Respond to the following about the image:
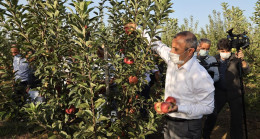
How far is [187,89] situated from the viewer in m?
1.85

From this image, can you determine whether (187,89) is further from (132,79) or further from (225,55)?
(225,55)

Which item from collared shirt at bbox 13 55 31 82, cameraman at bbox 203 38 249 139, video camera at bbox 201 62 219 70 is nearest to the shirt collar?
video camera at bbox 201 62 219 70

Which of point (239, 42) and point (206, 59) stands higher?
point (239, 42)

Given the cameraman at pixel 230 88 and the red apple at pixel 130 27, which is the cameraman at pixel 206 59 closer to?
the cameraman at pixel 230 88

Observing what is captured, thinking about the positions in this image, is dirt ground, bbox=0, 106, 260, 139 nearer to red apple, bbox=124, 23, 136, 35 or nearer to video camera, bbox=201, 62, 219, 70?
video camera, bbox=201, 62, 219, 70

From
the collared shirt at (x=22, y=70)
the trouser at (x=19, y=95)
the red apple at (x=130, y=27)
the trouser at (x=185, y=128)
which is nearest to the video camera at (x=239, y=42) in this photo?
the trouser at (x=185, y=128)

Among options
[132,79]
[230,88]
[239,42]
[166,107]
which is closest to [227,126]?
[230,88]

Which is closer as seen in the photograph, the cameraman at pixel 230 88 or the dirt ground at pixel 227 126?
the cameraman at pixel 230 88

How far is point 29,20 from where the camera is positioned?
2.02m

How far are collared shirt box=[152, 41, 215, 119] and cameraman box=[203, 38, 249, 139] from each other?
1.84 metres

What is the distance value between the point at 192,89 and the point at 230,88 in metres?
2.00

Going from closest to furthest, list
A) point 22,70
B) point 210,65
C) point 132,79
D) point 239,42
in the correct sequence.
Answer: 1. point 132,79
2. point 239,42
3. point 210,65
4. point 22,70

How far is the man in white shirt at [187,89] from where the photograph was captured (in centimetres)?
173

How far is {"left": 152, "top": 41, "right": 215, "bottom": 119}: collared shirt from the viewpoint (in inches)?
67.6
